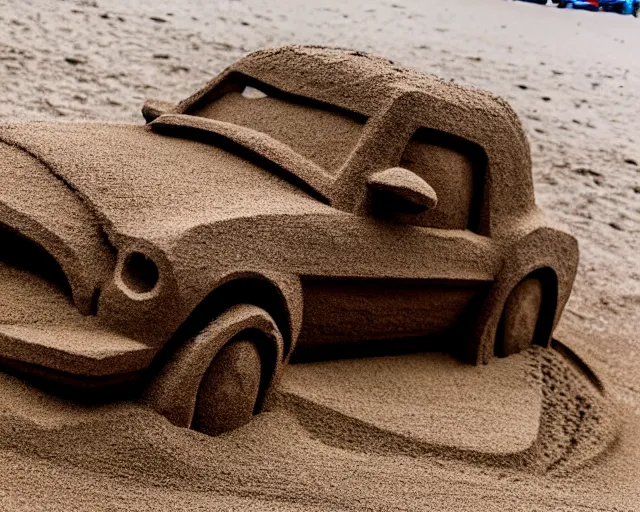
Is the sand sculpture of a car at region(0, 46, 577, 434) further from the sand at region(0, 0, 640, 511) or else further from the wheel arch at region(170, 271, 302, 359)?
the sand at region(0, 0, 640, 511)

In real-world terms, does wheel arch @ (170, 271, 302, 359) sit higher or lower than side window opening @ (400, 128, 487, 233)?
lower

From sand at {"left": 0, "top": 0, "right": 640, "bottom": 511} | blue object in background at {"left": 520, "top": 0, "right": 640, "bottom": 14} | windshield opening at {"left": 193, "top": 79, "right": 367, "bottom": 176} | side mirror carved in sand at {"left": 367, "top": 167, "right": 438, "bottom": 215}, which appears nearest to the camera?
sand at {"left": 0, "top": 0, "right": 640, "bottom": 511}

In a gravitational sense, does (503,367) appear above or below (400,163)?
below

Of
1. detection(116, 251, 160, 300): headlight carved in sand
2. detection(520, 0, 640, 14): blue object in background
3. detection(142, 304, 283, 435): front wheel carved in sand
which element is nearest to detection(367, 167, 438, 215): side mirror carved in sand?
detection(142, 304, 283, 435): front wheel carved in sand

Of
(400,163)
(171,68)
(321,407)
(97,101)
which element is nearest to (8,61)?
(97,101)

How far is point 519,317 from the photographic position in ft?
11.8

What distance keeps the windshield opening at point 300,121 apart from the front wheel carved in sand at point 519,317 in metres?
1.02

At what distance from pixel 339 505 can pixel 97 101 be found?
427 centimetres

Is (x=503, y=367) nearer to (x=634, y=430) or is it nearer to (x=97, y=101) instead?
(x=634, y=430)

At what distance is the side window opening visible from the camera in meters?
3.15

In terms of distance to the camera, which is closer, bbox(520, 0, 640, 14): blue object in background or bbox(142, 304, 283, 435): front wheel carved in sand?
bbox(142, 304, 283, 435): front wheel carved in sand

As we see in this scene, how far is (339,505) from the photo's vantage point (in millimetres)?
2447

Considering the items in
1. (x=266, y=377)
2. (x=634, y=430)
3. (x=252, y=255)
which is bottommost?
(x=634, y=430)

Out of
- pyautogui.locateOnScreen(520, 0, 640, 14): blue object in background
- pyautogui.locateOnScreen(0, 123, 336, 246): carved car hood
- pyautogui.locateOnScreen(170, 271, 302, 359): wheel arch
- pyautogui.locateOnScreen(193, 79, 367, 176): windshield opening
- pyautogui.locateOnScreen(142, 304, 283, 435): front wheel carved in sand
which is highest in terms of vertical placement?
pyautogui.locateOnScreen(520, 0, 640, 14): blue object in background
